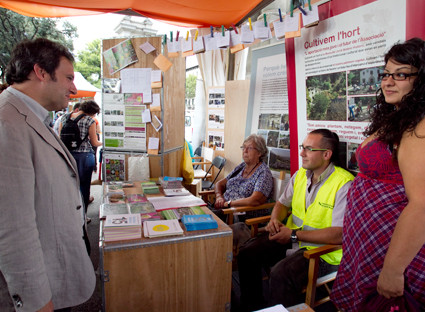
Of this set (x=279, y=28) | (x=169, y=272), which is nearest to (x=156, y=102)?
(x=279, y=28)

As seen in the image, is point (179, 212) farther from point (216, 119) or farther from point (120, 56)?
point (216, 119)

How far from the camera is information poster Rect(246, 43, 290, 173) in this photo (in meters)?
2.74

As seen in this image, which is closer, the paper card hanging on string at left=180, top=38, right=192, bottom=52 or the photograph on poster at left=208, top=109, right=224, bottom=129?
the paper card hanging on string at left=180, top=38, right=192, bottom=52

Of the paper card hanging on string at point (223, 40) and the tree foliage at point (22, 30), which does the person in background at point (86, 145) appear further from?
the tree foliage at point (22, 30)

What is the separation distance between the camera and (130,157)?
330 centimetres

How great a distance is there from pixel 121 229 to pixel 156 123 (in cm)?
178

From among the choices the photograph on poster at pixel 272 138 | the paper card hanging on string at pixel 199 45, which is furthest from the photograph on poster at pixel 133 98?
the photograph on poster at pixel 272 138

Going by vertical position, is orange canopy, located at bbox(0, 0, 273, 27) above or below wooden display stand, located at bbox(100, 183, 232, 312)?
above

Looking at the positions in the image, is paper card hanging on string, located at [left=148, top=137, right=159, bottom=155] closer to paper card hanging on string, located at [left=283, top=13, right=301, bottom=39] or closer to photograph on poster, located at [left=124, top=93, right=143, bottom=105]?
photograph on poster, located at [left=124, top=93, right=143, bottom=105]

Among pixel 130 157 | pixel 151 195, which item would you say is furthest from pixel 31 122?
pixel 130 157

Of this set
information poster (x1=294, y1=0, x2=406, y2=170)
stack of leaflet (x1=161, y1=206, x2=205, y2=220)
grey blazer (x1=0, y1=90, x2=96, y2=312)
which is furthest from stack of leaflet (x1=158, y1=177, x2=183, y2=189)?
grey blazer (x1=0, y1=90, x2=96, y2=312)

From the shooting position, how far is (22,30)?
7355 mm

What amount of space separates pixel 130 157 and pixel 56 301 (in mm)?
2258

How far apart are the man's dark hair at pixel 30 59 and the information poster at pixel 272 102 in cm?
206
